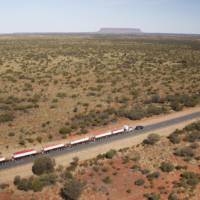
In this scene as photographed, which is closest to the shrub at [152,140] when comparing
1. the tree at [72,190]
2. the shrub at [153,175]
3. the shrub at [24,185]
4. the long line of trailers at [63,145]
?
the long line of trailers at [63,145]

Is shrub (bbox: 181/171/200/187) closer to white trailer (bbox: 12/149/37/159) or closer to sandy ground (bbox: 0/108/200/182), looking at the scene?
sandy ground (bbox: 0/108/200/182)

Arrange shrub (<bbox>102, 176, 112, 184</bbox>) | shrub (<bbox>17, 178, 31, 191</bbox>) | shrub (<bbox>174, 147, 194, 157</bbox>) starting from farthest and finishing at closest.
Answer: shrub (<bbox>174, 147, 194, 157</bbox>) < shrub (<bbox>102, 176, 112, 184</bbox>) < shrub (<bbox>17, 178, 31, 191</bbox>)

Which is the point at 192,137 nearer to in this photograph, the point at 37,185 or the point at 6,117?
the point at 37,185

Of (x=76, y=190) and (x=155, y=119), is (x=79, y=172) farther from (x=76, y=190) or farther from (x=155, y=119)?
(x=155, y=119)

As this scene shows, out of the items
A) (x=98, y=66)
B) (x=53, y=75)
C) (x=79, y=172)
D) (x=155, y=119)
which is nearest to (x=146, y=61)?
(x=98, y=66)

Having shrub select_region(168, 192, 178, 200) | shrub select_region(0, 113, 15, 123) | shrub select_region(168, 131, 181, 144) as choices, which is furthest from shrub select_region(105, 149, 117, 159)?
shrub select_region(0, 113, 15, 123)
